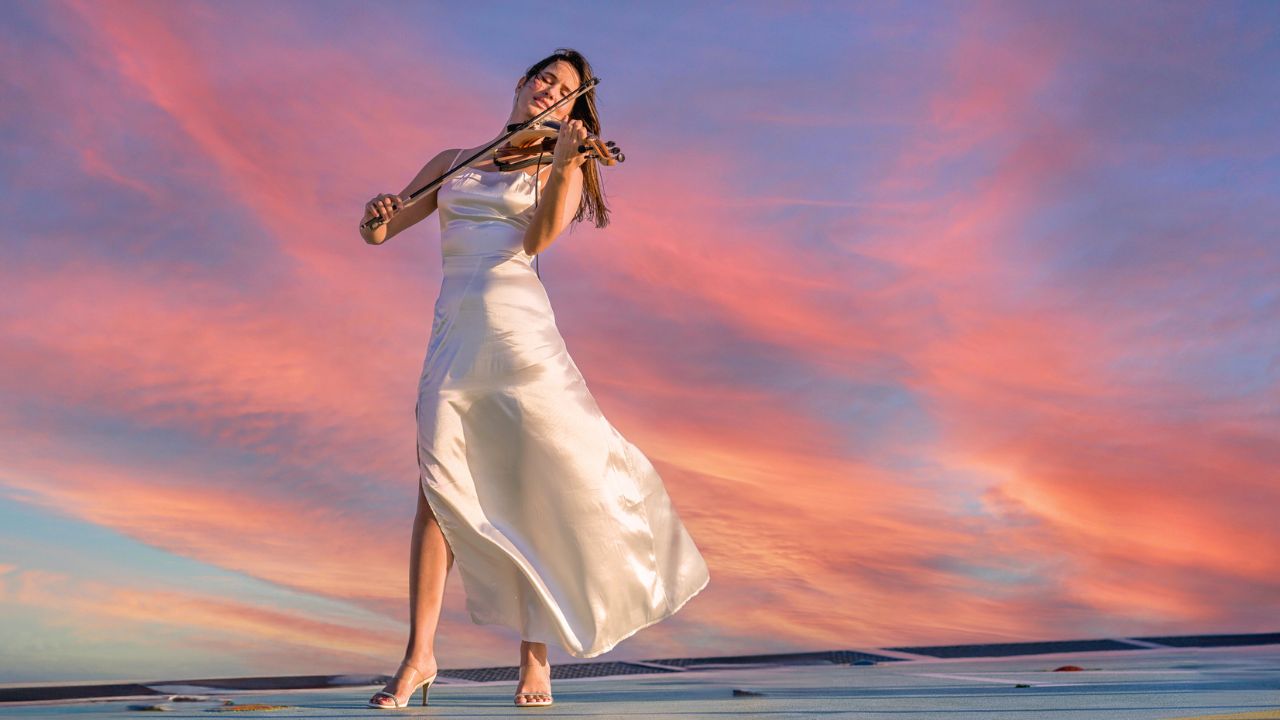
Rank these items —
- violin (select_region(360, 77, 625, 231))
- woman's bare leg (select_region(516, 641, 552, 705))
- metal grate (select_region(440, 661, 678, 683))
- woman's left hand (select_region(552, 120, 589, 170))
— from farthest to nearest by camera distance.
A: 1. metal grate (select_region(440, 661, 678, 683))
2. violin (select_region(360, 77, 625, 231))
3. woman's bare leg (select_region(516, 641, 552, 705))
4. woman's left hand (select_region(552, 120, 589, 170))

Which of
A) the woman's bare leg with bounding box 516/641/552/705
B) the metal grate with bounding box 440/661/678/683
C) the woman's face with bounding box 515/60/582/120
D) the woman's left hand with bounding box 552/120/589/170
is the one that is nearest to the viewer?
the woman's left hand with bounding box 552/120/589/170

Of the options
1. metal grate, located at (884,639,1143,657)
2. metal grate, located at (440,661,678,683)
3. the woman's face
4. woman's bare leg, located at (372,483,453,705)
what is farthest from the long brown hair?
metal grate, located at (884,639,1143,657)

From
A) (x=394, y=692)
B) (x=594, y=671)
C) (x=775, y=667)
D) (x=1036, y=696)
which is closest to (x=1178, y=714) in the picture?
(x=1036, y=696)

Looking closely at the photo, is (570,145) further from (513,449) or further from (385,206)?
(513,449)

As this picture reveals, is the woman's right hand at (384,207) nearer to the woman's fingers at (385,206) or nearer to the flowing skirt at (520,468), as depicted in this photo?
the woman's fingers at (385,206)

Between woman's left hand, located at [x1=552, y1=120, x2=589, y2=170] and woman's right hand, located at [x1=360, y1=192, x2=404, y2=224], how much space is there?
476mm

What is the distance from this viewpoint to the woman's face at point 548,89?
115 inches

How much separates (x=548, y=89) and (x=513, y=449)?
91cm

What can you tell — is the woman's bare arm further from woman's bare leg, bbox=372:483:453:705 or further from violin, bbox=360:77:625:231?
woman's bare leg, bbox=372:483:453:705

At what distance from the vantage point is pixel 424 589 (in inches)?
107

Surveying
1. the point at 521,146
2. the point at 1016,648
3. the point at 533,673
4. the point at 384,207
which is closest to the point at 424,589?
the point at 533,673

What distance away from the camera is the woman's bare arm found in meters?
3.01

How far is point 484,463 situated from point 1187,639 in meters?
4.77

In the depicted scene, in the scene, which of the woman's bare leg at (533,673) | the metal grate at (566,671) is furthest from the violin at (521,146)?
the metal grate at (566,671)
